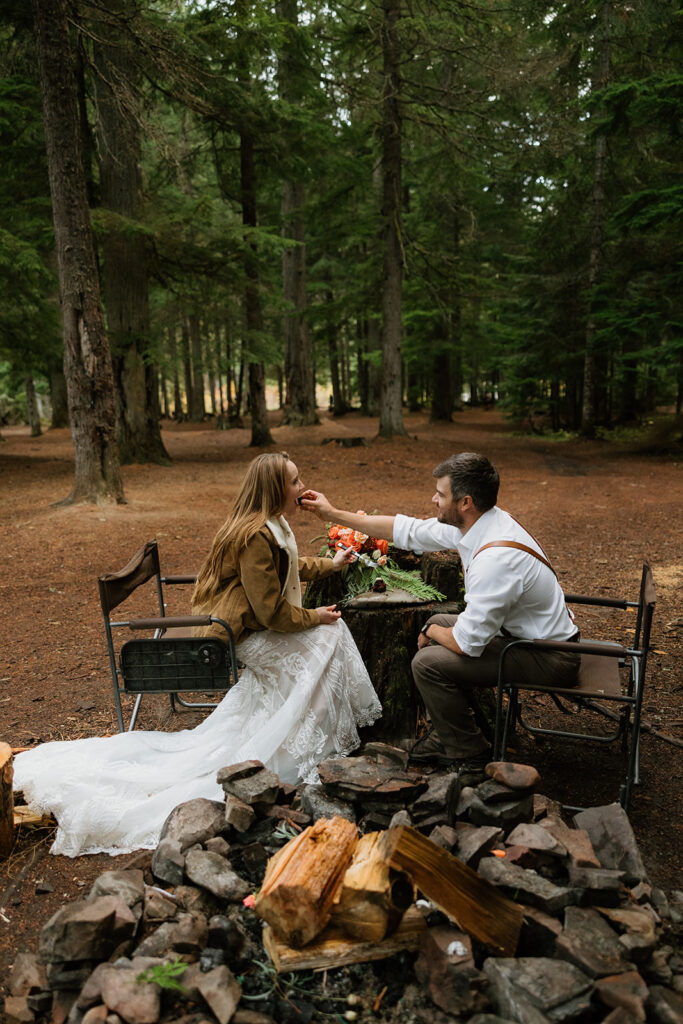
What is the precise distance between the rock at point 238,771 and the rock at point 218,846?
257 millimetres

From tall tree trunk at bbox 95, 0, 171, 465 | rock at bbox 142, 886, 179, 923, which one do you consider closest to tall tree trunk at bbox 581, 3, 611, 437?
tall tree trunk at bbox 95, 0, 171, 465

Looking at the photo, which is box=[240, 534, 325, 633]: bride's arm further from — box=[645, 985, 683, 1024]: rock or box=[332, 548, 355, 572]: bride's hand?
box=[645, 985, 683, 1024]: rock

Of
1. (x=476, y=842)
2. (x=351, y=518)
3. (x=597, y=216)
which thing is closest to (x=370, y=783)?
(x=476, y=842)

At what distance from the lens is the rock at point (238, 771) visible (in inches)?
115

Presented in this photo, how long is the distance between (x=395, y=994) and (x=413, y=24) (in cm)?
1590

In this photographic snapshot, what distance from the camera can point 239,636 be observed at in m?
3.57

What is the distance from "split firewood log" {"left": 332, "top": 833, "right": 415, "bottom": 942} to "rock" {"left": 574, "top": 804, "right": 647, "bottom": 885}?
81 centimetres

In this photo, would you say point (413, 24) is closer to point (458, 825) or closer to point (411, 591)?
point (411, 591)

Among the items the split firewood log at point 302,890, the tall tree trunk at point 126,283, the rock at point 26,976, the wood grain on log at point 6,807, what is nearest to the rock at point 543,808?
the split firewood log at point 302,890

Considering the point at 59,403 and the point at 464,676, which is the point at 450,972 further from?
the point at 59,403

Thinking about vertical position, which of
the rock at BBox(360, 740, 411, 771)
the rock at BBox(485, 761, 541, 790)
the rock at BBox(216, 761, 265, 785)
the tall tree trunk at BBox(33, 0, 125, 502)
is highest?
the tall tree trunk at BBox(33, 0, 125, 502)

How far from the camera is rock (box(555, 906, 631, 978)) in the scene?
6.70ft

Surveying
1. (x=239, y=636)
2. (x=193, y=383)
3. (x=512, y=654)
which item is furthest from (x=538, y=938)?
(x=193, y=383)

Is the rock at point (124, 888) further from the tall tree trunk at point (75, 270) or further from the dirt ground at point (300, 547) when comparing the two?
the tall tree trunk at point (75, 270)
